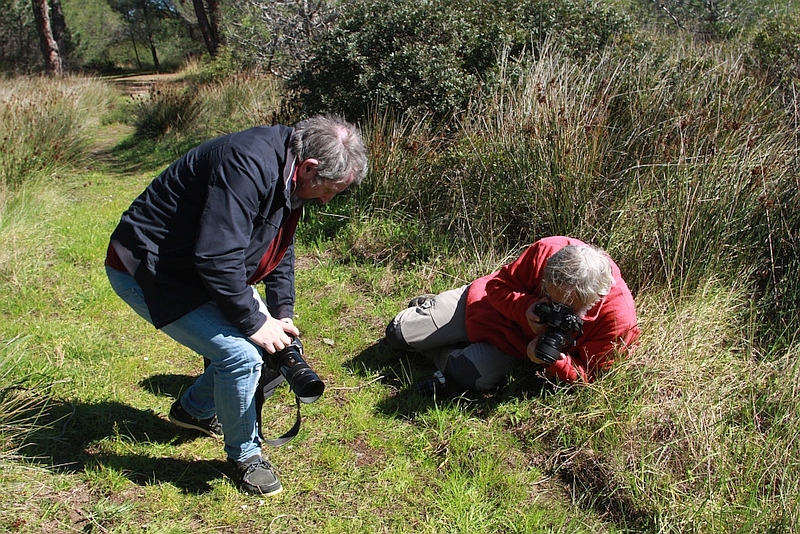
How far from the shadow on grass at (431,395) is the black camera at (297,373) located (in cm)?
100

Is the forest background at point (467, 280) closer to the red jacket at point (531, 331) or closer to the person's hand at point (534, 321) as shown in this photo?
the red jacket at point (531, 331)

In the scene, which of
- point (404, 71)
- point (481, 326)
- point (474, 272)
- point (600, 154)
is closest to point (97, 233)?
point (404, 71)

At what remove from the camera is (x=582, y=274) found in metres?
2.78

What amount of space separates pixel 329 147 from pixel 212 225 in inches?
19.7

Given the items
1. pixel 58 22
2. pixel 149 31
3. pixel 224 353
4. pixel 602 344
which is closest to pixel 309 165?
pixel 224 353

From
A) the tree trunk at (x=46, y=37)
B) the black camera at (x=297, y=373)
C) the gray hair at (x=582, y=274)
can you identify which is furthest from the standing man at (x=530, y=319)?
the tree trunk at (x=46, y=37)

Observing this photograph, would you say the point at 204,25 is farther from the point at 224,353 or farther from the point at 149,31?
the point at 224,353

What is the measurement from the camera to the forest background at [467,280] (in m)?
2.74

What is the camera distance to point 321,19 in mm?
9203

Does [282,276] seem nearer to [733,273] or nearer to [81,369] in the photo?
[81,369]

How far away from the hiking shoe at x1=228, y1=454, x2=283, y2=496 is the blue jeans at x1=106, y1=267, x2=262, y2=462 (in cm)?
9

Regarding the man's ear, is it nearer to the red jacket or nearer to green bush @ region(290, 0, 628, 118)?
the red jacket

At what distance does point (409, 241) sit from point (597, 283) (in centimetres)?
240

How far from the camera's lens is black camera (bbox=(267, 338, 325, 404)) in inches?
93.7
